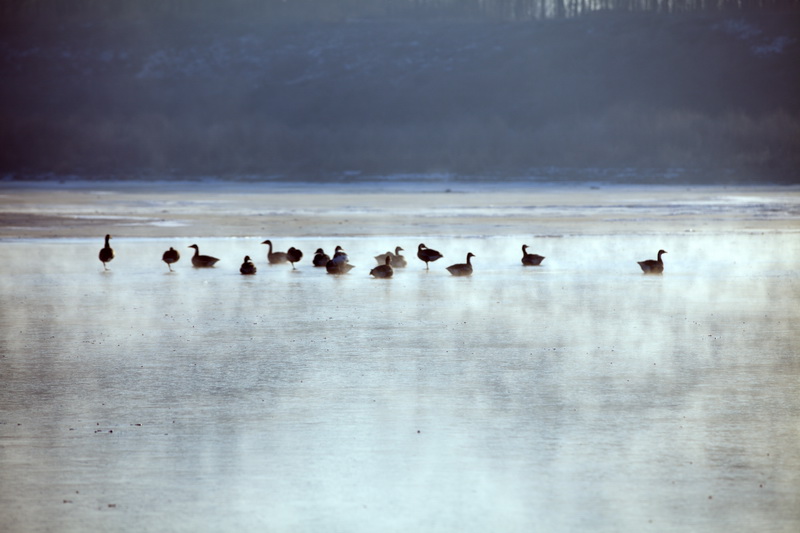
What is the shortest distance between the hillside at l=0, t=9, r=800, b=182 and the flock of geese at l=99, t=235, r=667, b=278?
52.0 m

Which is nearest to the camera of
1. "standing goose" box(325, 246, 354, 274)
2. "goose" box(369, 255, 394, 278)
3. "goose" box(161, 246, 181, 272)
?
"goose" box(369, 255, 394, 278)

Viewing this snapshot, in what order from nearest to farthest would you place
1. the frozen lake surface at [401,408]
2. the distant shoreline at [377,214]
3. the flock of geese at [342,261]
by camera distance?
the frozen lake surface at [401,408] < the flock of geese at [342,261] < the distant shoreline at [377,214]

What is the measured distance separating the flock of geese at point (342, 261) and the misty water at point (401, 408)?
1.14m

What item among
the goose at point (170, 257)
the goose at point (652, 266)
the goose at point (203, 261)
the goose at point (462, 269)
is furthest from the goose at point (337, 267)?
the goose at point (652, 266)

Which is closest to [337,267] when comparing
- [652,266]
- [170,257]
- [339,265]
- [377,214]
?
[339,265]

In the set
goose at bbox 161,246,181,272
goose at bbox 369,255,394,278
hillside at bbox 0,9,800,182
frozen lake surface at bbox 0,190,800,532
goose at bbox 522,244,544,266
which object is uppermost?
hillside at bbox 0,9,800,182

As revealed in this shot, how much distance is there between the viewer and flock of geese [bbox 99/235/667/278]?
1581 centimetres

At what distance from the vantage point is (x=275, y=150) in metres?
82.8

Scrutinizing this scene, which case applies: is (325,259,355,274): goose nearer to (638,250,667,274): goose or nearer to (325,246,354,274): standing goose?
(325,246,354,274): standing goose

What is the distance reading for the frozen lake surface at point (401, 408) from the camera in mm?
5531

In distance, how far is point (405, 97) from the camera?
93875 mm

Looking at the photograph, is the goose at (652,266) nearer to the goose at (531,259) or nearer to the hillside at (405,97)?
the goose at (531,259)

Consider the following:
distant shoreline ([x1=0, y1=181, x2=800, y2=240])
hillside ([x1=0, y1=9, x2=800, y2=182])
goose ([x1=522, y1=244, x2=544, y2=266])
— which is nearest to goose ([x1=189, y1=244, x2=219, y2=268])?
goose ([x1=522, y1=244, x2=544, y2=266])

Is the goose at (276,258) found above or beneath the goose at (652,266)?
above
